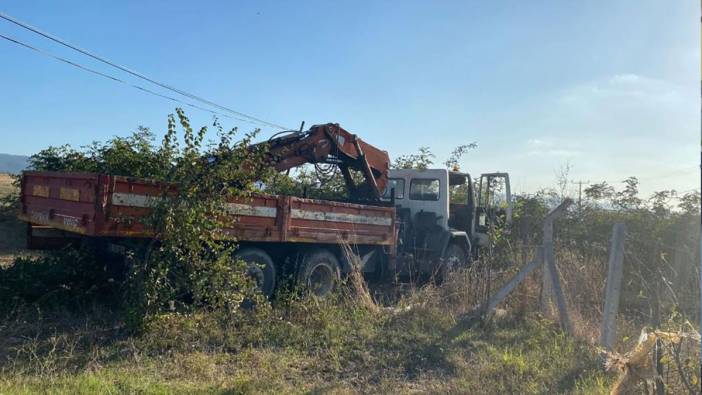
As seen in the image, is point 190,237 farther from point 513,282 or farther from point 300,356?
point 513,282

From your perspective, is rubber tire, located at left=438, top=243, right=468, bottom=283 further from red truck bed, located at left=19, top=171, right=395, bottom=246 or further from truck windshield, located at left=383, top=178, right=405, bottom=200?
truck windshield, located at left=383, top=178, right=405, bottom=200

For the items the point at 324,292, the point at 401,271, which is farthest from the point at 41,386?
the point at 401,271

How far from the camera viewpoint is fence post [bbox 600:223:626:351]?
5.19 metres

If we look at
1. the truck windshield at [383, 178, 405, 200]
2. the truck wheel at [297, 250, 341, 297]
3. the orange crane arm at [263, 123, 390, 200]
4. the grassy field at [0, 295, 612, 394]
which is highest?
the orange crane arm at [263, 123, 390, 200]

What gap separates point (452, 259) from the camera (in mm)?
10414

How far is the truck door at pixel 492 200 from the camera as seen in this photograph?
11047 millimetres

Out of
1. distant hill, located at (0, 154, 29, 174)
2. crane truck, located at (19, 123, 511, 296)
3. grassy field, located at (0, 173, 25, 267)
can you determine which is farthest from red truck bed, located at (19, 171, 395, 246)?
grassy field, located at (0, 173, 25, 267)

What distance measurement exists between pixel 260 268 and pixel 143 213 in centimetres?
178

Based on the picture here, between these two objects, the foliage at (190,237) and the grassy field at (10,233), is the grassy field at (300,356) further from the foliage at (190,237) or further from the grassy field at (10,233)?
the grassy field at (10,233)

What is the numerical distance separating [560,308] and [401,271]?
3933mm

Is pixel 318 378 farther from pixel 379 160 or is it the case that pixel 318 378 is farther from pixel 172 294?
pixel 379 160

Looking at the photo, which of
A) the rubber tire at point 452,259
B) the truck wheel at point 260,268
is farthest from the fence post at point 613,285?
the rubber tire at point 452,259

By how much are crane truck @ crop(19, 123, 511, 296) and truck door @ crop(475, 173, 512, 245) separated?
0.07 ft

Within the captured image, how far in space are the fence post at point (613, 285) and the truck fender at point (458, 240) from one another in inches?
188
